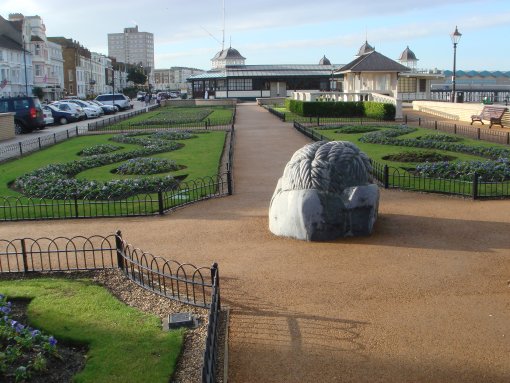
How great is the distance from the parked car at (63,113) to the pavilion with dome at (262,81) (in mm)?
31136

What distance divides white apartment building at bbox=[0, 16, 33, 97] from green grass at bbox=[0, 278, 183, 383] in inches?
2344

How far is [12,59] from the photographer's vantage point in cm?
6556

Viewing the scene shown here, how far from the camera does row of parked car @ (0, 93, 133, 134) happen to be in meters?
33.0

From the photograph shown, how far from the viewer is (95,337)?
6.74m

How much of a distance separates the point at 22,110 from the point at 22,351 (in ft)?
96.8

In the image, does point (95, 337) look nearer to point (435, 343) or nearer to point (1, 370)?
point (1, 370)

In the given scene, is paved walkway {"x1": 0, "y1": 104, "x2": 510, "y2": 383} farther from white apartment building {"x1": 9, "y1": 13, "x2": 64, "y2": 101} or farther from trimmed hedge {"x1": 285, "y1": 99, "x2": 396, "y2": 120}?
white apartment building {"x1": 9, "y1": 13, "x2": 64, "y2": 101}

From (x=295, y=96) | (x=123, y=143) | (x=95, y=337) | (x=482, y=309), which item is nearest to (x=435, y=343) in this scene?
(x=482, y=309)

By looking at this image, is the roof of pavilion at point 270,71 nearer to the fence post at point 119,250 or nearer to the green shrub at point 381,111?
the green shrub at point 381,111

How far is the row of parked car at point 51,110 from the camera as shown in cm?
3303

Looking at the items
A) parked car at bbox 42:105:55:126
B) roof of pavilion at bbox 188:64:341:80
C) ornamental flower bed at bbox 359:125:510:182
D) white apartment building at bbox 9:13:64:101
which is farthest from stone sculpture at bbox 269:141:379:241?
white apartment building at bbox 9:13:64:101

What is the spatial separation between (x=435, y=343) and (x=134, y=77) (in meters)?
123

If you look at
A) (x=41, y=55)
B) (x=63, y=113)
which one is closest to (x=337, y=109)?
(x=63, y=113)

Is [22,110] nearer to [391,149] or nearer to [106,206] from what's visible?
[391,149]
